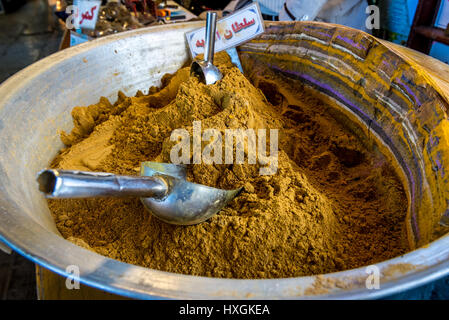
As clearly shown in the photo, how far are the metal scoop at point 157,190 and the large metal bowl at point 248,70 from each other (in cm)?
9

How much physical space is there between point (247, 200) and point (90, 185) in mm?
307

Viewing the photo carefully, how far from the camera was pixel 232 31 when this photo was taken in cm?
116

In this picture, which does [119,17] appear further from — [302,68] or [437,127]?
[437,127]

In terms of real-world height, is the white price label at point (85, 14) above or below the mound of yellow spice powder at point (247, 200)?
above

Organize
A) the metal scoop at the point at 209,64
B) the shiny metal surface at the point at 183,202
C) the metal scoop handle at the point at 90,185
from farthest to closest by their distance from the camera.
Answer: the metal scoop at the point at 209,64 < the shiny metal surface at the point at 183,202 < the metal scoop handle at the point at 90,185

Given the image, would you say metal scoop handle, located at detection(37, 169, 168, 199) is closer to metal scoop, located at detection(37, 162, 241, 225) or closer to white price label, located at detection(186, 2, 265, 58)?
metal scoop, located at detection(37, 162, 241, 225)

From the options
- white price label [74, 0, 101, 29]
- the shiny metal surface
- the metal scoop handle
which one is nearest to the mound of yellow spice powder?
the shiny metal surface

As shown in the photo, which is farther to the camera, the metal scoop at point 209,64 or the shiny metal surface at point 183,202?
the metal scoop at point 209,64

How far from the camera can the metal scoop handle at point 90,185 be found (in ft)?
1.28

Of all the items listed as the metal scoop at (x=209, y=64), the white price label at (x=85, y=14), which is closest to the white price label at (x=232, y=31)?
the metal scoop at (x=209, y=64)

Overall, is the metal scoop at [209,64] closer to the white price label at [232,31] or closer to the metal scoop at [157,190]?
the white price label at [232,31]

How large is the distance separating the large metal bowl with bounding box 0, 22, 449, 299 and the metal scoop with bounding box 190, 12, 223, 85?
0.24 metres

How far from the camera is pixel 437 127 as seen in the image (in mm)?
646

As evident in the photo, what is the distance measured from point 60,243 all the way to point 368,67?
786mm
